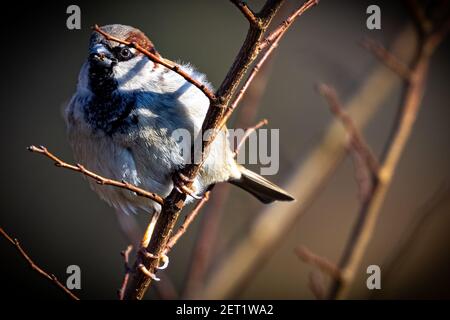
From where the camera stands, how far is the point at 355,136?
2338 mm

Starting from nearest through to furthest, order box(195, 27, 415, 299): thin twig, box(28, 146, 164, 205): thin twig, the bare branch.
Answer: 1. box(28, 146, 164, 205): thin twig
2. the bare branch
3. box(195, 27, 415, 299): thin twig

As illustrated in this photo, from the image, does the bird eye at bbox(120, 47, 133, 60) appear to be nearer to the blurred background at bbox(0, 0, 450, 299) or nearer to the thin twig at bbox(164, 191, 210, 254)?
the thin twig at bbox(164, 191, 210, 254)

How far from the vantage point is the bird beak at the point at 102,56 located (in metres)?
2.15

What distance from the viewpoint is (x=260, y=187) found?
2.88m

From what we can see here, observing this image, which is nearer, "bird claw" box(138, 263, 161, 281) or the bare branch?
"bird claw" box(138, 263, 161, 281)

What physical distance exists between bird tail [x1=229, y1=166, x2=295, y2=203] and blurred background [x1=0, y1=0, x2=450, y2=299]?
1080 mm

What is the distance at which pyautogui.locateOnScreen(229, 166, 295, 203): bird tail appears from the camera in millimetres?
2816

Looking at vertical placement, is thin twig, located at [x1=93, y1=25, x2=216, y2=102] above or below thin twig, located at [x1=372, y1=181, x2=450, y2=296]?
above

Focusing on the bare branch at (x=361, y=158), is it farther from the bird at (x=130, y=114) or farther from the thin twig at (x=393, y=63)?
the bird at (x=130, y=114)

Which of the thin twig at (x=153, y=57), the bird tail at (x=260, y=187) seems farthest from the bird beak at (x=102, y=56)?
the bird tail at (x=260, y=187)

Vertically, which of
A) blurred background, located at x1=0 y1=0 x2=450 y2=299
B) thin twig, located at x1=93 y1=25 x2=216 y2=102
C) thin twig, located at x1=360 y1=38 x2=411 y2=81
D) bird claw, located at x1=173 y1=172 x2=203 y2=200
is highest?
thin twig, located at x1=360 y1=38 x2=411 y2=81

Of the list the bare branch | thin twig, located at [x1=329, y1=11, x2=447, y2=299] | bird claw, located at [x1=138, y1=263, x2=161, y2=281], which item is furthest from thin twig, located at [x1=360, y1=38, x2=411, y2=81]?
bird claw, located at [x1=138, y1=263, x2=161, y2=281]

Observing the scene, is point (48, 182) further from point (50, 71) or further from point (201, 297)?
point (201, 297)

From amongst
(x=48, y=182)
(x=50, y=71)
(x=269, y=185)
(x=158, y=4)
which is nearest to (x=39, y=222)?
(x=48, y=182)
